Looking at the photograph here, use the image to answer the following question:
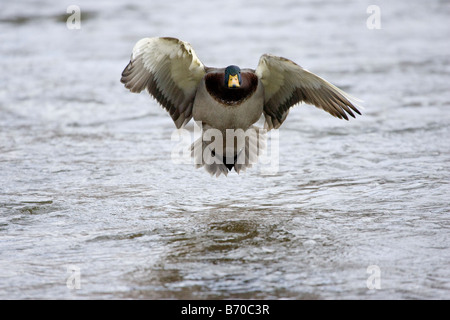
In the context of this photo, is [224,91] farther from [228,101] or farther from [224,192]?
[224,192]

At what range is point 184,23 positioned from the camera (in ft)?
40.9

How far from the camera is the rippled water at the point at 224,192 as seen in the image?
12.5ft

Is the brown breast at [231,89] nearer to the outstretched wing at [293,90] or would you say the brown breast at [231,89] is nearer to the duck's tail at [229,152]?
the outstretched wing at [293,90]

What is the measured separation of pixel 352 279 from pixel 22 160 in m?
3.36

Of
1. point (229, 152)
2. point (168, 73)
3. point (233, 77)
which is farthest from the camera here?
point (229, 152)

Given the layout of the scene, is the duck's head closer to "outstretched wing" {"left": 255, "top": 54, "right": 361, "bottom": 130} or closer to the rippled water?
"outstretched wing" {"left": 255, "top": 54, "right": 361, "bottom": 130}

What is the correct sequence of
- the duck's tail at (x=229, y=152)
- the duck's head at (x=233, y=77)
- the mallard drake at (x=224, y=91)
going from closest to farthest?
the duck's head at (x=233, y=77) → the mallard drake at (x=224, y=91) → the duck's tail at (x=229, y=152)

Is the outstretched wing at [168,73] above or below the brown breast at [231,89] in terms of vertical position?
above

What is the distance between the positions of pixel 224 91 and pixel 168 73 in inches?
19.1

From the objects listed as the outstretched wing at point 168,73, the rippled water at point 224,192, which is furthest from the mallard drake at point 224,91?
the rippled water at point 224,192

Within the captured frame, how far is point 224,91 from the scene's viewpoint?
17.0 ft

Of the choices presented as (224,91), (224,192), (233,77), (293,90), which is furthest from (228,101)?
(224,192)

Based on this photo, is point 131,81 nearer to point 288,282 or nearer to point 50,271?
point 50,271

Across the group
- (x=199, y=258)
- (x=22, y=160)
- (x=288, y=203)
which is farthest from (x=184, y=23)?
(x=199, y=258)
